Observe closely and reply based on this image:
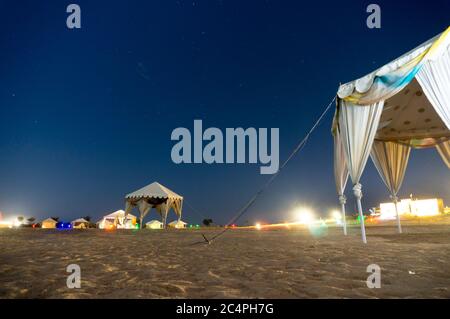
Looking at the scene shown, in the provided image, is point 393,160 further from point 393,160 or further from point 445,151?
point 445,151

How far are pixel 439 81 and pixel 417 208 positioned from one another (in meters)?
22.9

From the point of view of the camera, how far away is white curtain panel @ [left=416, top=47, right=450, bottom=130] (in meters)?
5.57

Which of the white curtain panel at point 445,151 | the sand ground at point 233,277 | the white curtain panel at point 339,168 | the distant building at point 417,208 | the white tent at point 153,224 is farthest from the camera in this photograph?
the white tent at point 153,224

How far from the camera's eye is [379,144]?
9.99m

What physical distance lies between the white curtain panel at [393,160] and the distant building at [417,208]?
45.5 feet

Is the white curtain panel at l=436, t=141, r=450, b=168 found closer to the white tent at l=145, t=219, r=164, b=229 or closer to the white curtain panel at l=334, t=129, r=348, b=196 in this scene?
the white curtain panel at l=334, t=129, r=348, b=196

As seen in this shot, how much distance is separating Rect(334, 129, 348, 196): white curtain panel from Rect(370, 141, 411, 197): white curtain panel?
233 cm

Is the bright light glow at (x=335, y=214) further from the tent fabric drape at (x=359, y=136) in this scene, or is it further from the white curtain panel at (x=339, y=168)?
the tent fabric drape at (x=359, y=136)

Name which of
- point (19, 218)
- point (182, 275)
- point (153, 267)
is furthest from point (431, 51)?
point (19, 218)

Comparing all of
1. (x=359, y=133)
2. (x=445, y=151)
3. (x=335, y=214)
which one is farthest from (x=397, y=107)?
(x=335, y=214)

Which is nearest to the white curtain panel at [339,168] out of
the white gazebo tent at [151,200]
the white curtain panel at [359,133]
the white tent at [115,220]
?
the white curtain panel at [359,133]

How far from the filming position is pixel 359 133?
6.46 meters

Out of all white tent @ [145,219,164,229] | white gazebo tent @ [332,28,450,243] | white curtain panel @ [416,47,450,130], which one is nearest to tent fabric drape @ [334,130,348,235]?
white gazebo tent @ [332,28,450,243]

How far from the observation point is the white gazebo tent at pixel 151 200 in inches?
800
